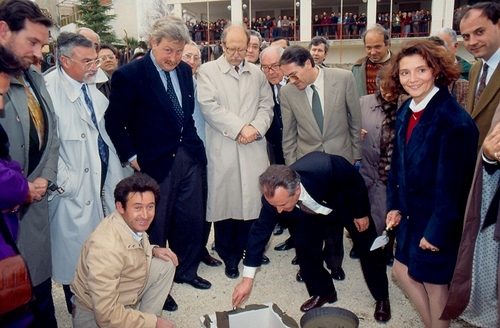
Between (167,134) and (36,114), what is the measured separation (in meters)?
0.96

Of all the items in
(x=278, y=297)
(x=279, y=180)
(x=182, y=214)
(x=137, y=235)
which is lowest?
(x=278, y=297)

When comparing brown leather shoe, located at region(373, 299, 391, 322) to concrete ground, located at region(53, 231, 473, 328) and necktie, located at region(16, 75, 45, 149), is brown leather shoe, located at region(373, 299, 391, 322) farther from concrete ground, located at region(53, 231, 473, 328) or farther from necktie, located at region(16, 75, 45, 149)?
necktie, located at region(16, 75, 45, 149)

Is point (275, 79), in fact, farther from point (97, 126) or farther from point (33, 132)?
point (33, 132)

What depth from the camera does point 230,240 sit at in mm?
3822

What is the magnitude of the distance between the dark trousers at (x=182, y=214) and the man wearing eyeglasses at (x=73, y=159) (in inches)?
20.7

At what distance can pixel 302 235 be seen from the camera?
306 cm

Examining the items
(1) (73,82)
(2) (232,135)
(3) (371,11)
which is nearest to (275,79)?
(2) (232,135)

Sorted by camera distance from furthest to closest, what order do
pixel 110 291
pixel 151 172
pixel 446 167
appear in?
pixel 151 172 < pixel 110 291 < pixel 446 167

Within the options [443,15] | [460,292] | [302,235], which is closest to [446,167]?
[460,292]

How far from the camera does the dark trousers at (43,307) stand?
2563 mm

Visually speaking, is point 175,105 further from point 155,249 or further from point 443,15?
point 443,15

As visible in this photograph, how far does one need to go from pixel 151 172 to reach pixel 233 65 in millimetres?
1125

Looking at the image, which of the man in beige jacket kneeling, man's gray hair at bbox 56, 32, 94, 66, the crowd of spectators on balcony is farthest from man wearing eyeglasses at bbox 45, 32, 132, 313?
the crowd of spectators on balcony

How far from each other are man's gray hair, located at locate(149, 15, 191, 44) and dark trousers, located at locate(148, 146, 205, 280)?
82cm
